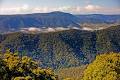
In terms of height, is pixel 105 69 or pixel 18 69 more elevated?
pixel 18 69

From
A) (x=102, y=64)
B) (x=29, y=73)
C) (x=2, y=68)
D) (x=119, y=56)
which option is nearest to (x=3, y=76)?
(x=2, y=68)

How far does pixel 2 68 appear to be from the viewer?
29297mm

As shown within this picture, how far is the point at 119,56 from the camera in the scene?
35531mm

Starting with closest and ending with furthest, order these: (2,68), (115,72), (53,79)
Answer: (2,68)
(115,72)
(53,79)

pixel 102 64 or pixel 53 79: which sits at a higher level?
pixel 102 64

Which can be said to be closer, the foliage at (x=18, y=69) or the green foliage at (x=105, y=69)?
the foliage at (x=18, y=69)

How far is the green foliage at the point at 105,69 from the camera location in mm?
31359

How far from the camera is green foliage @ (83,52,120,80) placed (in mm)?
31359

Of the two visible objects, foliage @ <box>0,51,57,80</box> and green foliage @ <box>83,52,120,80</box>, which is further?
green foliage @ <box>83,52,120,80</box>

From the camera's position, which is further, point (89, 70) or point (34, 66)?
point (34, 66)

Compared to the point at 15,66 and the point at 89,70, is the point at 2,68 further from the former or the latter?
the point at 89,70

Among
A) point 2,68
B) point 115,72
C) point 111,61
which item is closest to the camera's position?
point 2,68

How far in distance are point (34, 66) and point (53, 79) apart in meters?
2.69

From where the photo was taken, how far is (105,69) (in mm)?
31969
